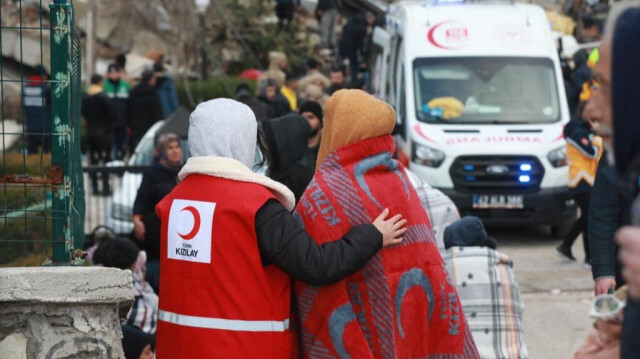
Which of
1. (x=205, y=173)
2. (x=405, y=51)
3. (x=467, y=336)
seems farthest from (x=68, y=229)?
(x=405, y=51)

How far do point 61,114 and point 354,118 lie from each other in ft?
4.64

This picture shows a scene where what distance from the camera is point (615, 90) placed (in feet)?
7.70

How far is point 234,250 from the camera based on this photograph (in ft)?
13.0

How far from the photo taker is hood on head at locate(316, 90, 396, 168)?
4203 mm

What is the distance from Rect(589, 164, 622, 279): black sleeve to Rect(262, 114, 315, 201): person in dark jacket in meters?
1.92

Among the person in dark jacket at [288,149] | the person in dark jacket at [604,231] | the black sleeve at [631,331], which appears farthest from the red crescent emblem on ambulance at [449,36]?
the black sleeve at [631,331]

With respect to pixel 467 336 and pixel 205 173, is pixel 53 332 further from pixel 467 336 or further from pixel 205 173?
pixel 467 336

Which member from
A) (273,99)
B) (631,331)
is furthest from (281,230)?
(273,99)

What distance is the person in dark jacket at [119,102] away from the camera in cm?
1817

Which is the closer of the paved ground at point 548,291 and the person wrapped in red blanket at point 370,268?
the person wrapped in red blanket at point 370,268

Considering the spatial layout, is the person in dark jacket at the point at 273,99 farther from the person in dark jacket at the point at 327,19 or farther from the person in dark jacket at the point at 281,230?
the person in dark jacket at the point at 327,19

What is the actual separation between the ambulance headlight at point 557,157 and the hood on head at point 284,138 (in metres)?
6.76

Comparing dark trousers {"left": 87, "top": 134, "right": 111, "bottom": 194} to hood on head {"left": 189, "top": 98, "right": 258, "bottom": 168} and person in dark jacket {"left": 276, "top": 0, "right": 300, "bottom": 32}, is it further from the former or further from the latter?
hood on head {"left": 189, "top": 98, "right": 258, "bottom": 168}

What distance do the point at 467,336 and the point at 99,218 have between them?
322 inches
